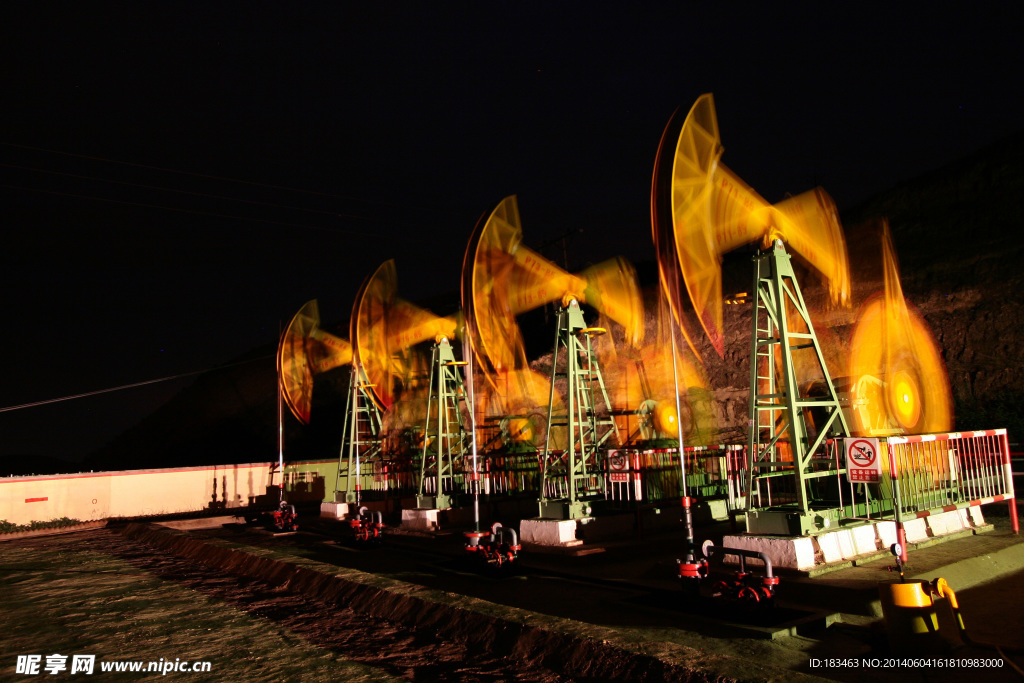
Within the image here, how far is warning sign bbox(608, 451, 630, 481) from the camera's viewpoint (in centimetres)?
1370

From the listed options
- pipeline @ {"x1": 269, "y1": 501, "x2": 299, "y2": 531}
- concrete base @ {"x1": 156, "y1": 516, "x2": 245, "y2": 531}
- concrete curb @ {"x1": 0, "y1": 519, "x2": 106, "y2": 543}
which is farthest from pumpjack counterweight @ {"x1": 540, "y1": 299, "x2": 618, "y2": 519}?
concrete curb @ {"x1": 0, "y1": 519, "x2": 106, "y2": 543}

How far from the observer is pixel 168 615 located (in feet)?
28.7

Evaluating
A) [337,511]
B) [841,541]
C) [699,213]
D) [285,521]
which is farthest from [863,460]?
[337,511]

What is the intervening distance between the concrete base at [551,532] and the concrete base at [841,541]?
380 centimetres

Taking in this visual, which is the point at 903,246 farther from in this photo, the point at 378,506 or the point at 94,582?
the point at 94,582

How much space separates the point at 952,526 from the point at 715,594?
6253 millimetres

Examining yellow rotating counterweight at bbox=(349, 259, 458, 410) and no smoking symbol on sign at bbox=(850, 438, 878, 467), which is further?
yellow rotating counterweight at bbox=(349, 259, 458, 410)

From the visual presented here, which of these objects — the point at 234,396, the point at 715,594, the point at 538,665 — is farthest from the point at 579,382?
the point at 234,396

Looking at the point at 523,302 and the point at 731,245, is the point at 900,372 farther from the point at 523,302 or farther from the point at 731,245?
the point at 731,245

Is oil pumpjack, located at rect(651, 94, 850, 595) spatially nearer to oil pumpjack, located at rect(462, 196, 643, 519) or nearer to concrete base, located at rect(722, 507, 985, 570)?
concrete base, located at rect(722, 507, 985, 570)

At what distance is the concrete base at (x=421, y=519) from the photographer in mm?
16828

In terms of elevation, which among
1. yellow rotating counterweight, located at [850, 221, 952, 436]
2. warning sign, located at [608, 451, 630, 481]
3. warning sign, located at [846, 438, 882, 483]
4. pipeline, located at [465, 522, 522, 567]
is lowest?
pipeline, located at [465, 522, 522, 567]

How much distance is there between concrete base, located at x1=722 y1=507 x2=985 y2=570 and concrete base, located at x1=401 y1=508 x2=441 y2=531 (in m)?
9.09

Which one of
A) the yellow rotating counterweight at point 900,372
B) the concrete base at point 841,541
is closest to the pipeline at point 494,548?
the concrete base at point 841,541
